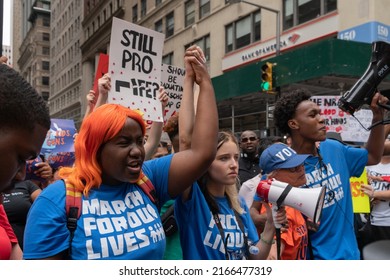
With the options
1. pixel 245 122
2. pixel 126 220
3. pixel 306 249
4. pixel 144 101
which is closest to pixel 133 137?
pixel 126 220

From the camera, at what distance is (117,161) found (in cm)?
227

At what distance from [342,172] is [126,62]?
6.62 feet

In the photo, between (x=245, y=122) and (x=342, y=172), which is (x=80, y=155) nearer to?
(x=342, y=172)

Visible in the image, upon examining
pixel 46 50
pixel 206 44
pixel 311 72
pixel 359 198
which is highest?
pixel 46 50

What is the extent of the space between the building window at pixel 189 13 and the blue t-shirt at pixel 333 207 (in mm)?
24769

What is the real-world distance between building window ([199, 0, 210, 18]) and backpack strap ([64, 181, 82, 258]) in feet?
80.8

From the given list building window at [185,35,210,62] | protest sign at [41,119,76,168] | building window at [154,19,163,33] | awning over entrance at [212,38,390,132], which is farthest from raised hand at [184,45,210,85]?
building window at [154,19,163,33]

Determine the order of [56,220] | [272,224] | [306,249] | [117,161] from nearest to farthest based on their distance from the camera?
[56,220] → [117,161] → [272,224] → [306,249]

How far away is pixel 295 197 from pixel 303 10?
17.8m

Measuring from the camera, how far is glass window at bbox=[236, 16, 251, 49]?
73.8 ft

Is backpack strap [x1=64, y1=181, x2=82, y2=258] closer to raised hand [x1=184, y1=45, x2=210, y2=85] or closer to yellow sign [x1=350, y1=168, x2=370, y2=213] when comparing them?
raised hand [x1=184, y1=45, x2=210, y2=85]

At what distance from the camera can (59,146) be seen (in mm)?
7285

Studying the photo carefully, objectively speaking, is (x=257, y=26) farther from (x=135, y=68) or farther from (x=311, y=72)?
(x=135, y=68)

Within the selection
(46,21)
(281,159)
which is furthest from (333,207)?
(46,21)
